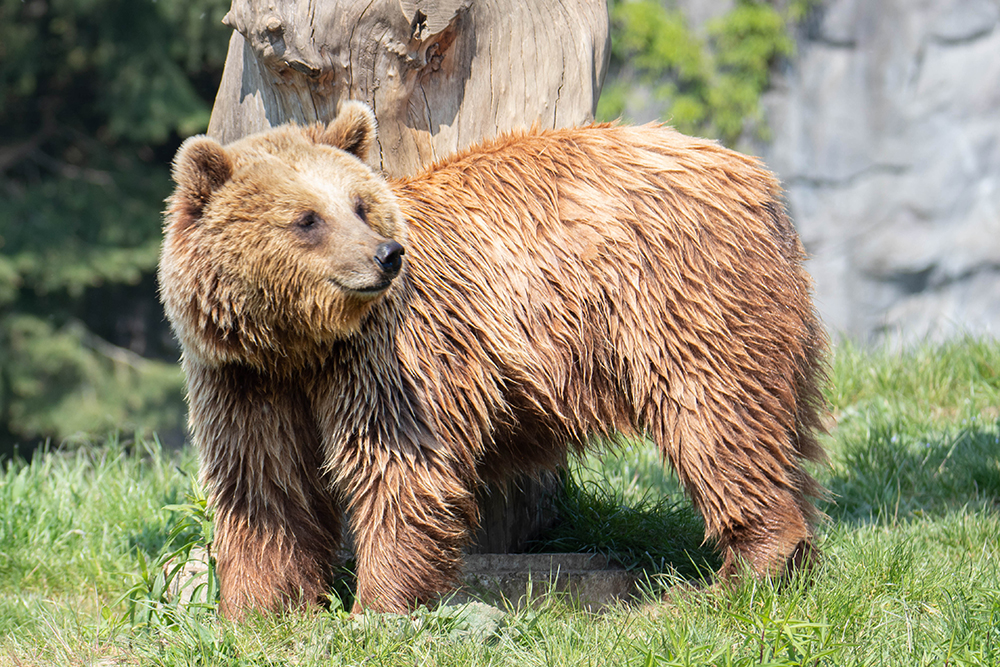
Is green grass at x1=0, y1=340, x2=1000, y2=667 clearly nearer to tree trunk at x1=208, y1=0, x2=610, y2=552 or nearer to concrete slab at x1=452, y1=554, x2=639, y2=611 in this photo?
concrete slab at x1=452, y1=554, x2=639, y2=611

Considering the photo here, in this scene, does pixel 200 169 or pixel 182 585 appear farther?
pixel 182 585

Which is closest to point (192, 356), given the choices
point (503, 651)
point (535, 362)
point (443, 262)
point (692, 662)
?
point (443, 262)

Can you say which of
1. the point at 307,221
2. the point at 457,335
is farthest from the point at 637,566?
the point at 307,221

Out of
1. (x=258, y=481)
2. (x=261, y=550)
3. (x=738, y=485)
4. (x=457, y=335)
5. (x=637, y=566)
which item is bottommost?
(x=637, y=566)

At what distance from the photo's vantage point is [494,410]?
10.9 ft

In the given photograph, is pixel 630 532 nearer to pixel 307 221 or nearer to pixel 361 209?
pixel 361 209

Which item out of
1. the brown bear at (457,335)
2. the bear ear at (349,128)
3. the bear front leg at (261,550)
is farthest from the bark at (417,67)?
the bear front leg at (261,550)

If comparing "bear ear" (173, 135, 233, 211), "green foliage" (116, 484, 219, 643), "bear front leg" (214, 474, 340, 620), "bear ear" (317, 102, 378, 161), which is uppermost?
"bear ear" (317, 102, 378, 161)

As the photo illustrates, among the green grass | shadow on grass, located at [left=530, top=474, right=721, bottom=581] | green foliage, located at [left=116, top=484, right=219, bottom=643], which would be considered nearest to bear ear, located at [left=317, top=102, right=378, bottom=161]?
green foliage, located at [left=116, top=484, right=219, bottom=643]

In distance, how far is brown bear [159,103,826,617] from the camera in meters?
2.98

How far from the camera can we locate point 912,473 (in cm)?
472

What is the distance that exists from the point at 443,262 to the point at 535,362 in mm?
475

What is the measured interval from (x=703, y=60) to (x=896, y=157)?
256cm

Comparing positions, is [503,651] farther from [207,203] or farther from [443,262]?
[207,203]
